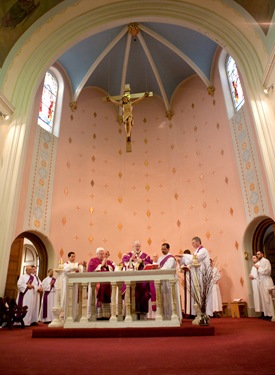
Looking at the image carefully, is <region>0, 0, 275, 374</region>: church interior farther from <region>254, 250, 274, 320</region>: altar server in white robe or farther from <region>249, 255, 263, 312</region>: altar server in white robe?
<region>254, 250, 274, 320</region>: altar server in white robe

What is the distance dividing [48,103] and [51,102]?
208 mm

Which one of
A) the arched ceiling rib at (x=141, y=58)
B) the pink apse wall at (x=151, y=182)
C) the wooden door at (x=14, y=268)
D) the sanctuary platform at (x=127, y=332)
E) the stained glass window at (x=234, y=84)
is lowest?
the sanctuary platform at (x=127, y=332)

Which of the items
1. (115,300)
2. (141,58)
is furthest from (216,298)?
(141,58)

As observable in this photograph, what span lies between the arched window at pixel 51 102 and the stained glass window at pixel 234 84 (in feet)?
20.6

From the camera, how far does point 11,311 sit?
663cm

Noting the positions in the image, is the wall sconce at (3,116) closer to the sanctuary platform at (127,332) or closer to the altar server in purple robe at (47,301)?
the altar server in purple robe at (47,301)

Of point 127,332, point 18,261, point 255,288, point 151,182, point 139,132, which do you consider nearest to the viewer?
point 127,332

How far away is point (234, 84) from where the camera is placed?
1084 centimetres

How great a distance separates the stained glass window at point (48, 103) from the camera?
1105cm

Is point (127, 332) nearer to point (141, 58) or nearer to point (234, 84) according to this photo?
point (234, 84)

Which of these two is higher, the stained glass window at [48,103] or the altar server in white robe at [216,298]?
the stained glass window at [48,103]

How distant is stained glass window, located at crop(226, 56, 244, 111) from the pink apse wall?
46cm

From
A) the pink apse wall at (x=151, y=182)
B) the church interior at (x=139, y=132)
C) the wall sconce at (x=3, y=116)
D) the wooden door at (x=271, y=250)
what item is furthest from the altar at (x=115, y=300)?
the wooden door at (x=271, y=250)

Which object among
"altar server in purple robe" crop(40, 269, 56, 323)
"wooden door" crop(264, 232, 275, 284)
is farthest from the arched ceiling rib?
"altar server in purple robe" crop(40, 269, 56, 323)
